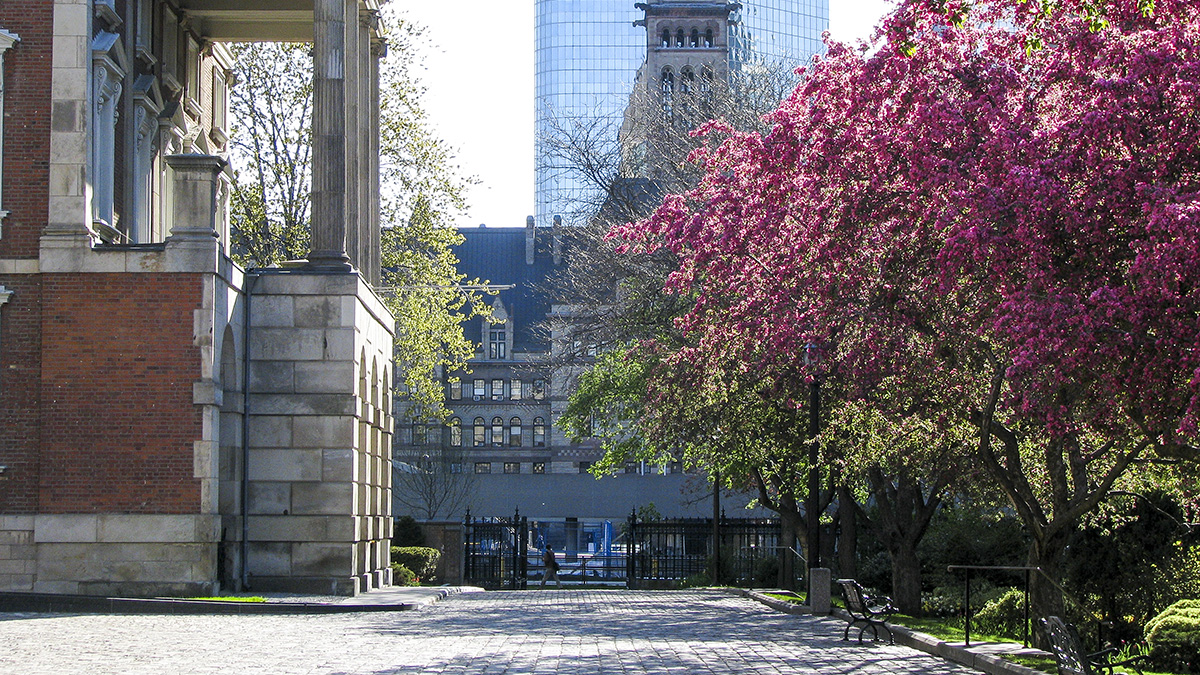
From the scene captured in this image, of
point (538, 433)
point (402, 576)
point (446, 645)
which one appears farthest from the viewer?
point (538, 433)

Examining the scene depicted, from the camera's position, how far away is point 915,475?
74.4ft

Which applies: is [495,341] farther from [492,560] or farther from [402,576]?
[402,576]

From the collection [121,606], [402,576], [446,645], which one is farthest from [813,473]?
[402,576]

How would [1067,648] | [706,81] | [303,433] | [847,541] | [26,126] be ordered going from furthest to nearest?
[706,81]
[847,541]
[303,433]
[26,126]
[1067,648]

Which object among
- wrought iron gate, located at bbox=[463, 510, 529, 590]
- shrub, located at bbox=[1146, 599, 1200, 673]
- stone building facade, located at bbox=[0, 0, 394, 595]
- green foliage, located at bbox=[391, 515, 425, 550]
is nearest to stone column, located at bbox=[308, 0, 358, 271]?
stone building facade, located at bbox=[0, 0, 394, 595]

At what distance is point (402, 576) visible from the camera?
33969 millimetres

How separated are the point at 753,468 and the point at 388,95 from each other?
17.1 meters

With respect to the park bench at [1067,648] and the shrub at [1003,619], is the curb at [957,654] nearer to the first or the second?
the park bench at [1067,648]

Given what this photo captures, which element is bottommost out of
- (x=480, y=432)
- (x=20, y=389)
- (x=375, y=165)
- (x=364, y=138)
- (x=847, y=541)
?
(x=847, y=541)

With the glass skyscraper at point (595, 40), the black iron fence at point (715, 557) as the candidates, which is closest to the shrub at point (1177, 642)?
the black iron fence at point (715, 557)

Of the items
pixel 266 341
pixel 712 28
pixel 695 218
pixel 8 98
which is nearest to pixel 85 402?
pixel 266 341

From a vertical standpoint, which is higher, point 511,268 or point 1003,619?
point 511,268

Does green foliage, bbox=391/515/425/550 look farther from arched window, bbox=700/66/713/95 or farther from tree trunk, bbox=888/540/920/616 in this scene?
tree trunk, bbox=888/540/920/616

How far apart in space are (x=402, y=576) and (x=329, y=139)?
1141 cm
